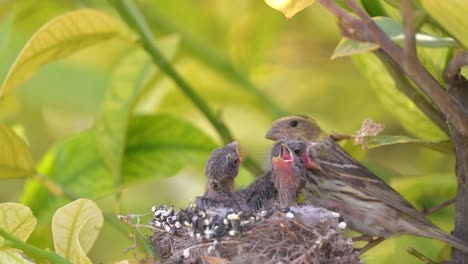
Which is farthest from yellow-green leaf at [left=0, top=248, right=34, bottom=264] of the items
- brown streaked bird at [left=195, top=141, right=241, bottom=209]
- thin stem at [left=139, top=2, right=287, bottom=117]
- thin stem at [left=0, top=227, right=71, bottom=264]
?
thin stem at [left=139, top=2, right=287, bottom=117]

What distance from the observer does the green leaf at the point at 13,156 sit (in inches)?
107

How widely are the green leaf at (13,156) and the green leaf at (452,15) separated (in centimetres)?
123

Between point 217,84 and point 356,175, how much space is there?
108 cm

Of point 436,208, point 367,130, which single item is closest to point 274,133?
point 436,208

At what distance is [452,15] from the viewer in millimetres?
2031

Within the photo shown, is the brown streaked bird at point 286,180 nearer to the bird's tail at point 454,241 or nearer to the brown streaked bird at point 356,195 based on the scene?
the brown streaked bird at point 356,195

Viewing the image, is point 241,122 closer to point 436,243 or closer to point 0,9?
point 0,9

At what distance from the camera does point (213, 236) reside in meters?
2.45

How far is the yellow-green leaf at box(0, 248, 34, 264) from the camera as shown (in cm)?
212

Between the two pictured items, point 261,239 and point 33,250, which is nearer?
point 33,250

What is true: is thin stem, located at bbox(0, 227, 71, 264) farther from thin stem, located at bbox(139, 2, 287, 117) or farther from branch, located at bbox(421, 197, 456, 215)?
thin stem, located at bbox(139, 2, 287, 117)

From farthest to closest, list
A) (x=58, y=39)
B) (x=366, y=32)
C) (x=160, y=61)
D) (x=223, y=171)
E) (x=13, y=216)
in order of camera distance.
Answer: (x=160, y=61)
(x=223, y=171)
(x=58, y=39)
(x=13, y=216)
(x=366, y=32)

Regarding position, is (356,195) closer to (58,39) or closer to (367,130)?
(367,130)

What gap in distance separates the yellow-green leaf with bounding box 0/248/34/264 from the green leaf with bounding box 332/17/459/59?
79 centimetres
